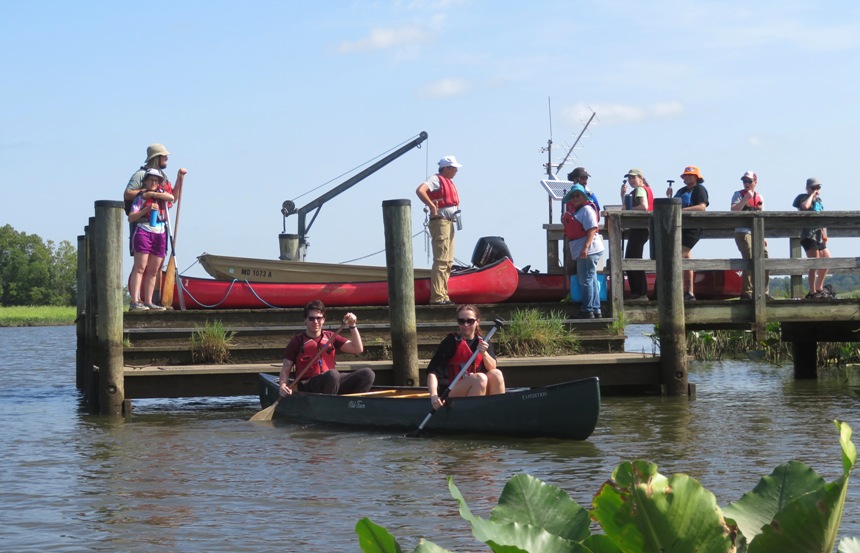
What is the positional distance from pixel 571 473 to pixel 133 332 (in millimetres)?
5541

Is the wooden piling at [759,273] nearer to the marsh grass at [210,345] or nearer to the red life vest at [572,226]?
the red life vest at [572,226]

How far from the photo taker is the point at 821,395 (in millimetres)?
13594

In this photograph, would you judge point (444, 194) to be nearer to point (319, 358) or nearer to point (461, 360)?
point (319, 358)

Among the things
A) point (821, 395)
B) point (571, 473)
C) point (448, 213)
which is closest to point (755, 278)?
point (821, 395)

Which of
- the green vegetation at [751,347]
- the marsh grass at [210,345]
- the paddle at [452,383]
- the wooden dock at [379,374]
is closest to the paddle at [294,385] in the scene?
the wooden dock at [379,374]

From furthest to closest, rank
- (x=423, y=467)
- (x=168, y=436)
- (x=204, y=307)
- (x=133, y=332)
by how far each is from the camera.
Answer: (x=204, y=307)
(x=133, y=332)
(x=168, y=436)
(x=423, y=467)

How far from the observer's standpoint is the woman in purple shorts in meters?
12.1

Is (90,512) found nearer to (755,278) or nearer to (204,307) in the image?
(204,307)

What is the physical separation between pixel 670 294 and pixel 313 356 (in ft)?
11.8

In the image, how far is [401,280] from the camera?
37.2ft

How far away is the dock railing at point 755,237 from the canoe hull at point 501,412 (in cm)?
312

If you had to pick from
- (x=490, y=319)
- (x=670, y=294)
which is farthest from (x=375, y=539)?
(x=490, y=319)

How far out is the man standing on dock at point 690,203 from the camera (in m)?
12.9

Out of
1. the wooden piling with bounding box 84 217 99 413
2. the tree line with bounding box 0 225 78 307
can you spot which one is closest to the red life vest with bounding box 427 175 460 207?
the wooden piling with bounding box 84 217 99 413
